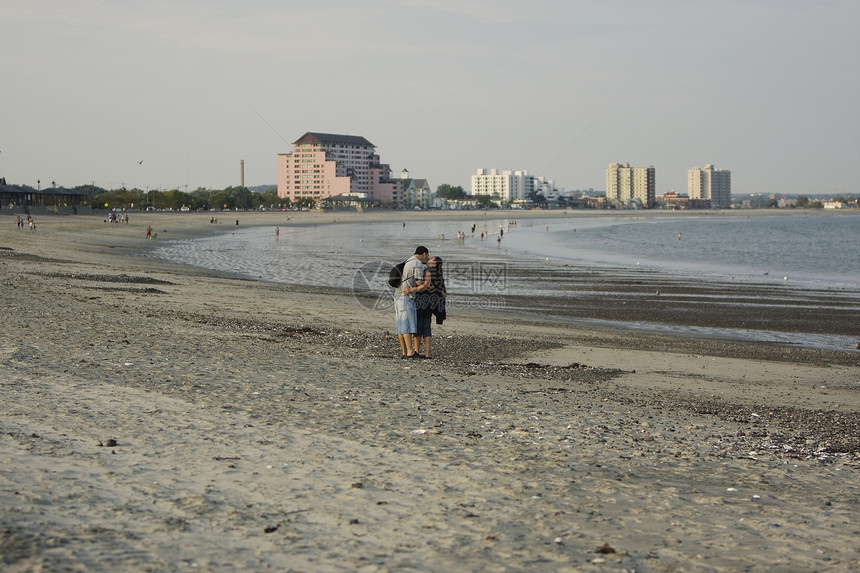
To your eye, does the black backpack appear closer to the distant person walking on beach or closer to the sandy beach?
the distant person walking on beach

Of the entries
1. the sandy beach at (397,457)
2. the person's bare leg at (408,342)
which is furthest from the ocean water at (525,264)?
the sandy beach at (397,457)

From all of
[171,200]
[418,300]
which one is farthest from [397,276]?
[171,200]

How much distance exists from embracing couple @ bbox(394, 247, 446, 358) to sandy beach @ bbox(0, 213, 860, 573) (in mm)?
577

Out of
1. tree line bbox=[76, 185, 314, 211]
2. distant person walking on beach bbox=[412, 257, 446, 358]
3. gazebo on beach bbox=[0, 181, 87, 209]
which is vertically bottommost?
distant person walking on beach bbox=[412, 257, 446, 358]

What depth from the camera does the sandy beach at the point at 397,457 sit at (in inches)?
177

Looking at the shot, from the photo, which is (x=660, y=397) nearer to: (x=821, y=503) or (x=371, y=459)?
(x=821, y=503)

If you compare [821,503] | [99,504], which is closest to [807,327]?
[821,503]

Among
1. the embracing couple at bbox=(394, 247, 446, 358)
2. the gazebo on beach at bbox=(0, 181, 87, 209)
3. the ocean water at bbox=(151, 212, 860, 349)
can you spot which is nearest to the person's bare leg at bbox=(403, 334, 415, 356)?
the embracing couple at bbox=(394, 247, 446, 358)

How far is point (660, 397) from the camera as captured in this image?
32.9ft

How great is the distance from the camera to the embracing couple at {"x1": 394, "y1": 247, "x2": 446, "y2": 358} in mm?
11734

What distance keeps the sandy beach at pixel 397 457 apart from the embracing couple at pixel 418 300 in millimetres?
577

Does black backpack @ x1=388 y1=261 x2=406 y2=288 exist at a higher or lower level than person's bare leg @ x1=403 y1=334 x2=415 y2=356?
higher

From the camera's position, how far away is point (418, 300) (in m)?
11.9

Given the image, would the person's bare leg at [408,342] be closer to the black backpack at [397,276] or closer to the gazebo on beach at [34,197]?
the black backpack at [397,276]
